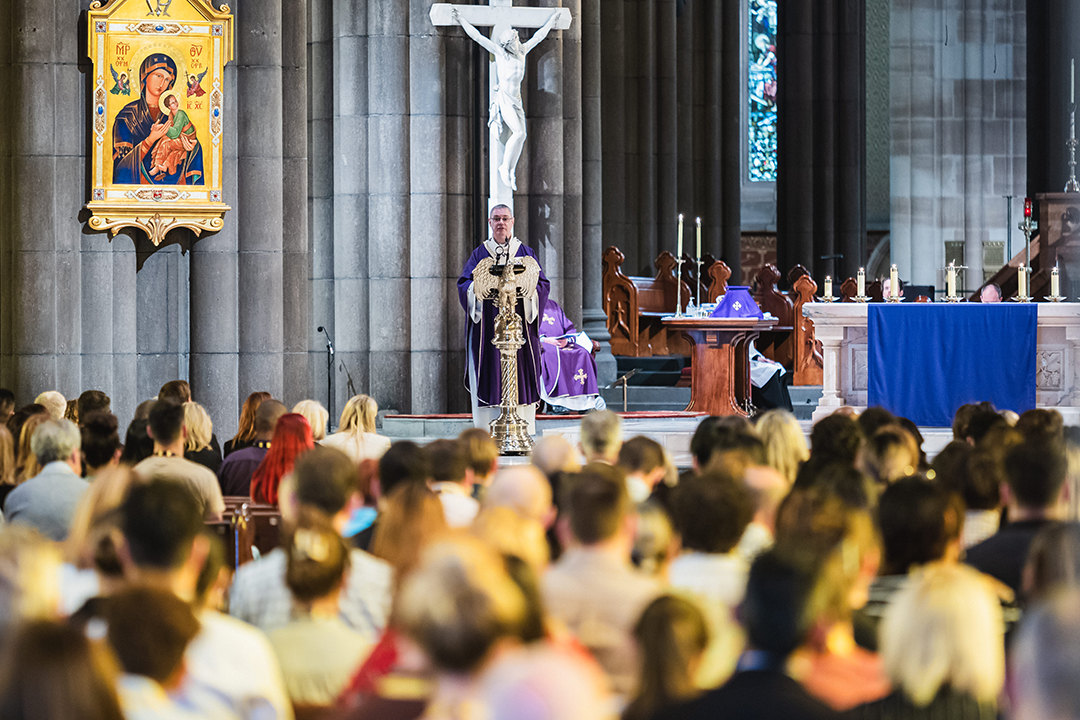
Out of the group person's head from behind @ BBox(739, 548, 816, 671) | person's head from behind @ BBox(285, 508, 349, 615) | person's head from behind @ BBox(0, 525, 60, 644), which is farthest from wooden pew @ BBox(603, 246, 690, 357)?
person's head from behind @ BBox(739, 548, 816, 671)

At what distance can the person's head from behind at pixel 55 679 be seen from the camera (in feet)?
8.00

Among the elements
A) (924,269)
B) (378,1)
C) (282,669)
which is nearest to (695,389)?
(378,1)

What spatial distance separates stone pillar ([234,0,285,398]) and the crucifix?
250 centimetres

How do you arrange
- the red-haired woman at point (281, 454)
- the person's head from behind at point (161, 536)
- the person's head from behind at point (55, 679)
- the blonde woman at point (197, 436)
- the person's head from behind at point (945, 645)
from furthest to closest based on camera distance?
the blonde woman at point (197, 436), the red-haired woman at point (281, 454), the person's head from behind at point (161, 536), the person's head from behind at point (945, 645), the person's head from behind at point (55, 679)

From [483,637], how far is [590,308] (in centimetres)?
1726

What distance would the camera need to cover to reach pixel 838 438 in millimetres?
6633

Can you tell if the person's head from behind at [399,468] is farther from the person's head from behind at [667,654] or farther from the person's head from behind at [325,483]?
the person's head from behind at [667,654]

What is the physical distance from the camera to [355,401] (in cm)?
802

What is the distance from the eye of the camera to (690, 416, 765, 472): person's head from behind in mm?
6016

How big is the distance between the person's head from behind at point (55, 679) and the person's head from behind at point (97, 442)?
441 cm

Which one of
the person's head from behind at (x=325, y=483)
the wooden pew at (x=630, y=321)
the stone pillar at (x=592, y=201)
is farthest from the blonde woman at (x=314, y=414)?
the wooden pew at (x=630, y=321)

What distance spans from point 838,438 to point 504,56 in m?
10.00

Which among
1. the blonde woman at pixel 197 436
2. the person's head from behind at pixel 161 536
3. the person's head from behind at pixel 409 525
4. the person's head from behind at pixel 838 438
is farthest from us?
the blonde woman at pixel 197 436

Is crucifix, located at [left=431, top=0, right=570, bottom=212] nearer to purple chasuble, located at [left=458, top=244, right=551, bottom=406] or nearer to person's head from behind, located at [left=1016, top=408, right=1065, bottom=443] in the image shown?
purple chasuble, located at [left=458, top=244, right=551, bottom=406]
